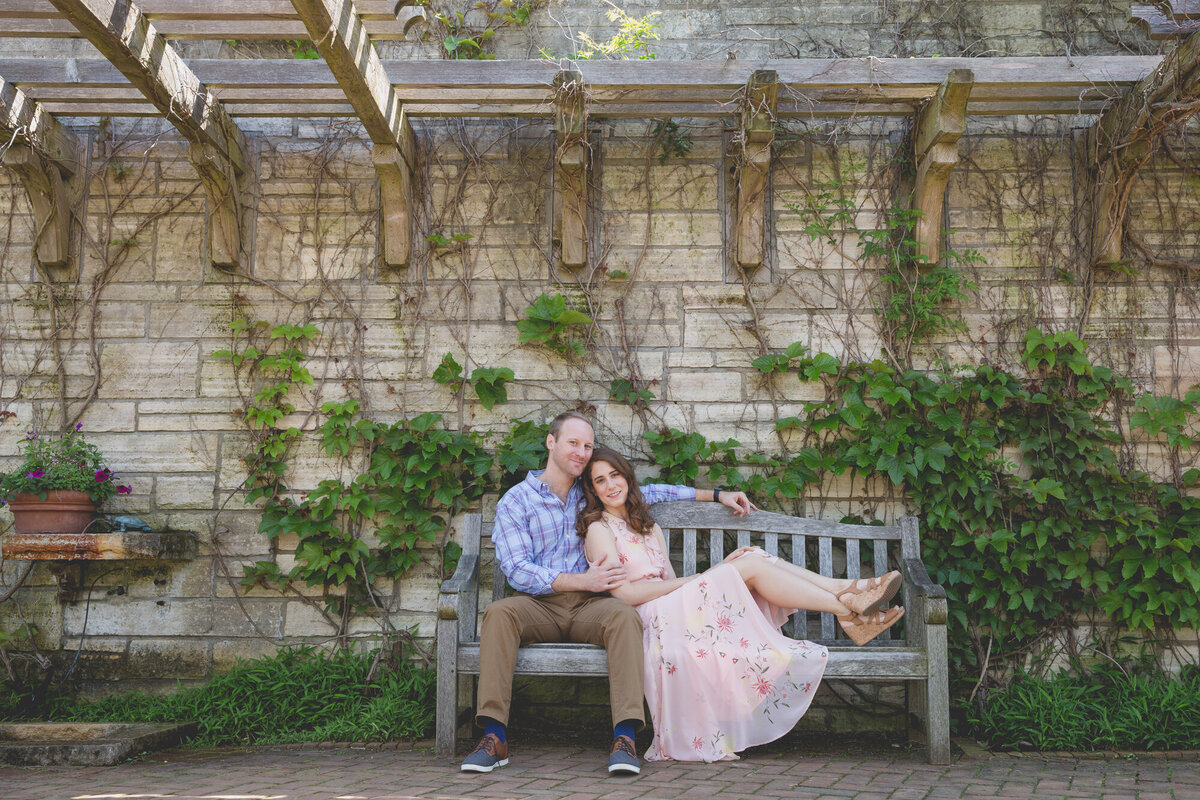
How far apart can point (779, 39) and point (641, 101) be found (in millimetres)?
1041

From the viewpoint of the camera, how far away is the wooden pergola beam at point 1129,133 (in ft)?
12.9

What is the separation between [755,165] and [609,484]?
1.70 m

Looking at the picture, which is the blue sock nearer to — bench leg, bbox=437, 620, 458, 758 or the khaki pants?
the khaki pants

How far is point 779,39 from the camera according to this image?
16.4ft

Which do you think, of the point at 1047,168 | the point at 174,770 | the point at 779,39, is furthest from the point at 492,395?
the point at 1047,168

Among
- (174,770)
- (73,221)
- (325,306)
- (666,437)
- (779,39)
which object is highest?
(779,39)

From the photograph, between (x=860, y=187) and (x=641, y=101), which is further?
(x=860, y=187)

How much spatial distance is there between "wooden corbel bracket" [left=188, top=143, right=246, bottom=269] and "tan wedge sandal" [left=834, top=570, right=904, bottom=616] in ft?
11.0

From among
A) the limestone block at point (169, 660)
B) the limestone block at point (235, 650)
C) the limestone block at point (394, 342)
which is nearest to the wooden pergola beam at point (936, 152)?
the limestone block at point (394, 342)

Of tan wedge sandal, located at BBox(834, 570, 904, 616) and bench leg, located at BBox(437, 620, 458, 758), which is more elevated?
tan wedge sandal, located at BBox(834, 570, 904, 616)

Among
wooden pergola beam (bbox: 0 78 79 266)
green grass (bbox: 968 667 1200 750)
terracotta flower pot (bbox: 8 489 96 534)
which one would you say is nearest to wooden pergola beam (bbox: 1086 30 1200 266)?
green grass (bbox: 968 667 1200 750)

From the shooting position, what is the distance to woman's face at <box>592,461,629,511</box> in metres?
4.05

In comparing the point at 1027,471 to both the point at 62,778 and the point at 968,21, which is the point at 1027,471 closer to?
the point at 968,21

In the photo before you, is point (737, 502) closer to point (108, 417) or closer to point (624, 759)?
point (624, 759)
